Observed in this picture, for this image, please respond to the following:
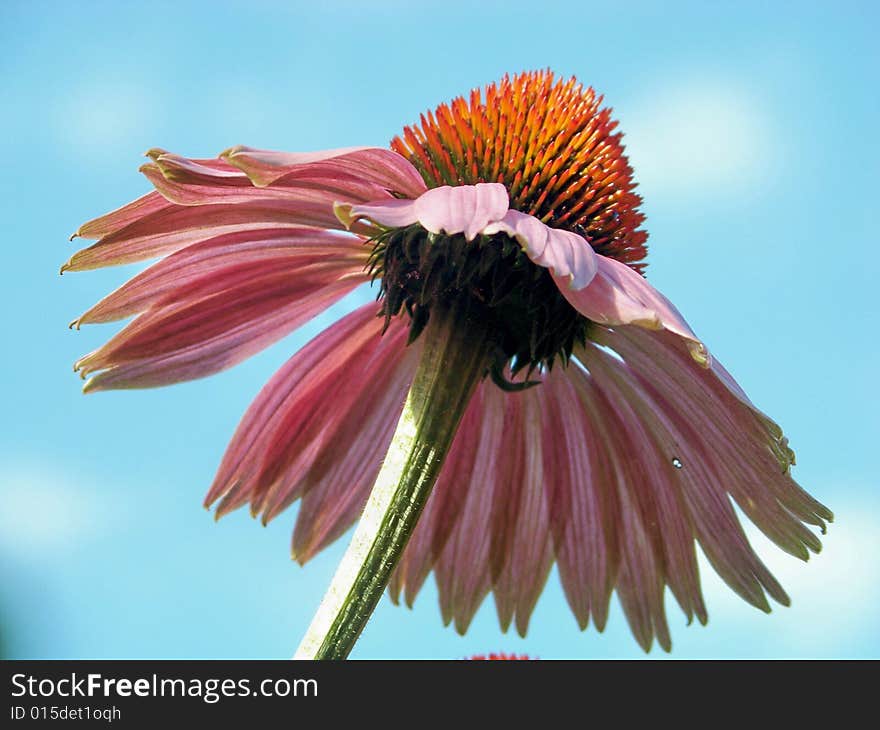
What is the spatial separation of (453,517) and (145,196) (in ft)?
4.37

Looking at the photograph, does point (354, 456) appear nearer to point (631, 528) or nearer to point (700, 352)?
point (631, 528)

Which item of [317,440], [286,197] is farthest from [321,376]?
[286,197]

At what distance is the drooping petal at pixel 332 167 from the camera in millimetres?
2166

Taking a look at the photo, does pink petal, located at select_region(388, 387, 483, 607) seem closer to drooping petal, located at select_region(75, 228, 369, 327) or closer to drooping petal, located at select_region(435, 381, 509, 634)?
drooping petal, located at select_region(435, 381, 509, 634)

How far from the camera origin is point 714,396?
102 inches

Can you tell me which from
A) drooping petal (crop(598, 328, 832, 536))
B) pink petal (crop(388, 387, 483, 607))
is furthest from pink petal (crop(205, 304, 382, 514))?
drooping petal (crop(598, 328, 832, 536))

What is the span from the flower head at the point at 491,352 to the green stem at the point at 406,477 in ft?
0.21

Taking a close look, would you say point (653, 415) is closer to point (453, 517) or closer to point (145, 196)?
point (453, 517)

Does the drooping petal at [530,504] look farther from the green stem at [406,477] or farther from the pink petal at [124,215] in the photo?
the pink petal at [124,215]

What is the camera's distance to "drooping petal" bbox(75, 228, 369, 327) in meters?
2.64

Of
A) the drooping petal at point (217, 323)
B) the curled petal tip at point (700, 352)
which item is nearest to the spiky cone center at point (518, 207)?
the drooping petal at point (217, 323)

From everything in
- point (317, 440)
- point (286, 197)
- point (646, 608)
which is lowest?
point (646, 608)

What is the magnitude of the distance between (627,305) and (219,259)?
1.17m

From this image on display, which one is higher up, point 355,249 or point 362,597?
point 355,249
